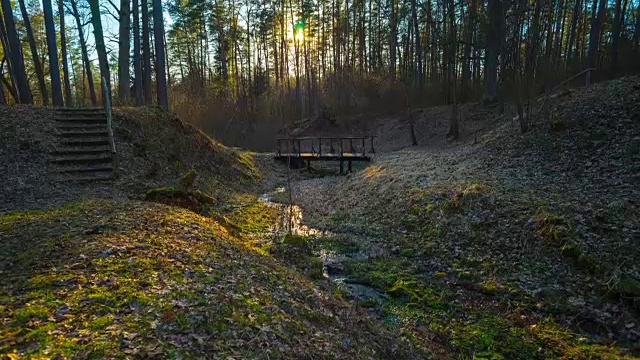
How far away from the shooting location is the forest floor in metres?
3.32

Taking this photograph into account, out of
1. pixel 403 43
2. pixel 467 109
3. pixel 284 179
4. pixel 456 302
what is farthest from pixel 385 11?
pixel 456 302

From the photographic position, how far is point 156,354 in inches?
108

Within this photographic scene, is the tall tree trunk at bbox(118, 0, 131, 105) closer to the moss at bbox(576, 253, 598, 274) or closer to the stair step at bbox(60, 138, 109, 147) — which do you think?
the stair step at bbox(60, 138, 109, 147)

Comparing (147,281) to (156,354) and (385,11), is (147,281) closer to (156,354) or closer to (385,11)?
(156,354)

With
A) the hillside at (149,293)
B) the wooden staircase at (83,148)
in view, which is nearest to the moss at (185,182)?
the hillside at (149,293)

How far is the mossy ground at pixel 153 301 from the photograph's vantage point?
2.86 m

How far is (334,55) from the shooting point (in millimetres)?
33781

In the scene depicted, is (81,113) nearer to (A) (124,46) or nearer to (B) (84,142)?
(B) (84,142)

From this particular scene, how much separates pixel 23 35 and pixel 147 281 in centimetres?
3563

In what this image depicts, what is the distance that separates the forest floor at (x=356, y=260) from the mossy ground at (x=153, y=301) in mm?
20

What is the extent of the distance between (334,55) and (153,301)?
1311 inches

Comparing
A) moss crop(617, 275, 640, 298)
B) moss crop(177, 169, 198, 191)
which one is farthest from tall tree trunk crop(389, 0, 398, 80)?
moss crop(617, 275, 640, 298)

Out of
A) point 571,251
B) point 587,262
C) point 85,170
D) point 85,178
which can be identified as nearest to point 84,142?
point 85,170

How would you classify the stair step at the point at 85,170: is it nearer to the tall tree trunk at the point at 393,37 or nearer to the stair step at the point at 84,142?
the stair step at the point at 84,142
